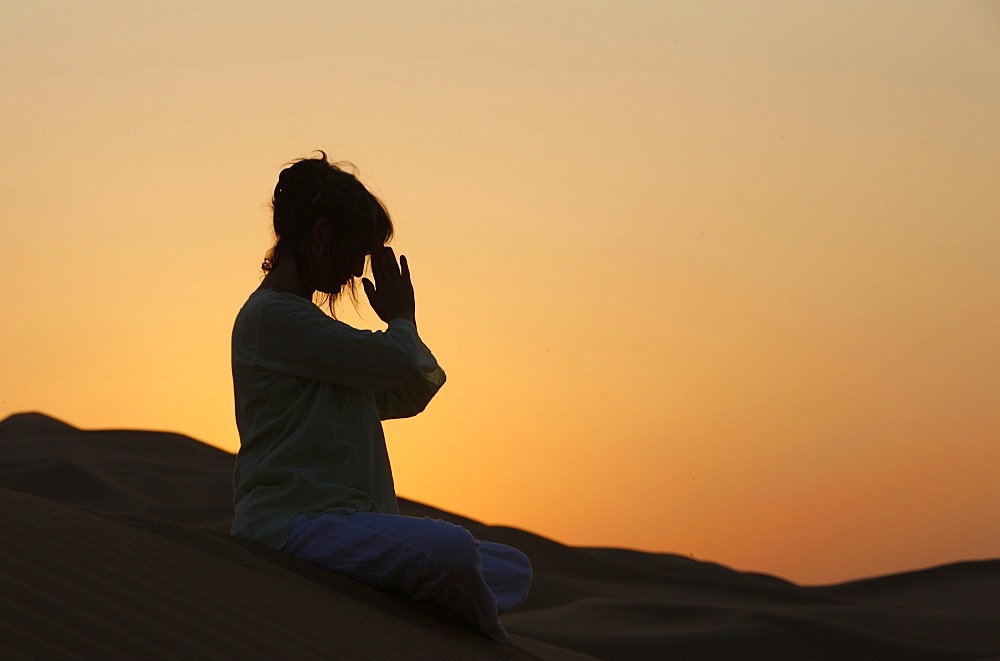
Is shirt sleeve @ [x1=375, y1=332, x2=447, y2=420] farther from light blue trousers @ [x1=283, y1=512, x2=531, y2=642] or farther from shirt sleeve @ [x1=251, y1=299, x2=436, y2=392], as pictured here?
light blue trousers @ [x1=283, y1=512, x2=531, y2=642]

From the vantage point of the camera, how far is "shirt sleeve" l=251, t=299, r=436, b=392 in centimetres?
452

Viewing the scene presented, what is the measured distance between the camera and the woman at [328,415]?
178 inches

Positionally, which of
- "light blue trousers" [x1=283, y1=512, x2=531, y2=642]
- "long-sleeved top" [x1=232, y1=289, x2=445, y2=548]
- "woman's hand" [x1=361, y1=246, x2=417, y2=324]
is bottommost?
"light blue trousers" [x1=283, y1=512, x2=531, y2=642]

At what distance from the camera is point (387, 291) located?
16.1 ft

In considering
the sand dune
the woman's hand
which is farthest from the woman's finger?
the sand dune

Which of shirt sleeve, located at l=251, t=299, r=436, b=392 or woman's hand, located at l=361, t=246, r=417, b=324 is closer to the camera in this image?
shirt sleeve, located at l=251, t=299, r=436, b=392

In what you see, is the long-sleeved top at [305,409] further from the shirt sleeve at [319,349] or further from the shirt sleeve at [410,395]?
the shirt sleeve at [410,395]

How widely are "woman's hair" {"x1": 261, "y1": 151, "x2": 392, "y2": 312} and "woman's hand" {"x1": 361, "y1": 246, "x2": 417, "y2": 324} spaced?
0.38 ft

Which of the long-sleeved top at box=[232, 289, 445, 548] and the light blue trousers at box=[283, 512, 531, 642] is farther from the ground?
the long-sleeved top at box=[232, 289, 445, 548]

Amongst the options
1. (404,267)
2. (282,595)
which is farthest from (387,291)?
(282,595)

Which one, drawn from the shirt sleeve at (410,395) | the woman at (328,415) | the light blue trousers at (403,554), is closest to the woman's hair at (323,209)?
the woman at (328,415)

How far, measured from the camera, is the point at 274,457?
4539mm

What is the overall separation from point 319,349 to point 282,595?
34.6 inches

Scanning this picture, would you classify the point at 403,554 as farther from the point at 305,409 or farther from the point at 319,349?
the point at 319,349
